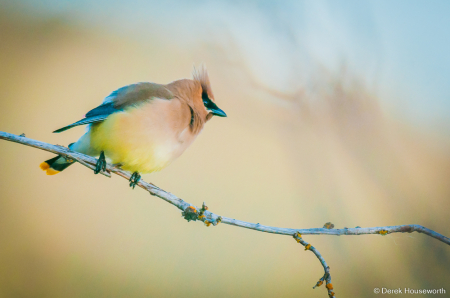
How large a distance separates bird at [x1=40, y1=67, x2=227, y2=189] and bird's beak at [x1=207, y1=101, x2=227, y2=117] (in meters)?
0.09

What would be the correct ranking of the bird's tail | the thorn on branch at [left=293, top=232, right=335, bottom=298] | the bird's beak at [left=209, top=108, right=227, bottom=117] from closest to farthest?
the thorn on branch at [left=293, top=232, right=335, bottom=298] < the bird's tail < the bird's beak at [left=209, top=108, right=227, bottom=117]

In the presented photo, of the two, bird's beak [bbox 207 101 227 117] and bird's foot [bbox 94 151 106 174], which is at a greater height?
bird's beak [bbox 207 101 227 117]

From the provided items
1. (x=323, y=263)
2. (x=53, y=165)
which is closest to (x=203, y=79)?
(x=53, y=165)

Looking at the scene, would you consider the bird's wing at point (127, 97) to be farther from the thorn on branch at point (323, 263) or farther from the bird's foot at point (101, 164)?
the thorn on branch at point (323, 263)

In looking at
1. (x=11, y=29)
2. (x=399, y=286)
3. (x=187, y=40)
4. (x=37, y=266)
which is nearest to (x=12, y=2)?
(x=11, y=29)

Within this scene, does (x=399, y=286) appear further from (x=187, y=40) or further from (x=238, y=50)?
(x=187, y=40)

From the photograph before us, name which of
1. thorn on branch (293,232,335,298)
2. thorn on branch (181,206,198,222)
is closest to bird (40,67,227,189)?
thorn on branch (181,206,198,222)

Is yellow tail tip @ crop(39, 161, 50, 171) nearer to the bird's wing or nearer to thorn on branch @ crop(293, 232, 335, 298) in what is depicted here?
the bird's wing

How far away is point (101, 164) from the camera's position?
1.61 metres

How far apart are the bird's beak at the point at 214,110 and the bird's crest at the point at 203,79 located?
5 centimetres

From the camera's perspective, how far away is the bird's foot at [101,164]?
159 centimetres

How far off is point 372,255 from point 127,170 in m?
1.52

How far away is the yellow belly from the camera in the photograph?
1.62 metres

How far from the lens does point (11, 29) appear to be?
175 centimetres
